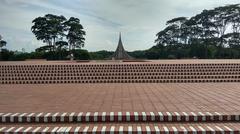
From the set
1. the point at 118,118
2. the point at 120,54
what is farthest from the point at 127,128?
the point at 120,54

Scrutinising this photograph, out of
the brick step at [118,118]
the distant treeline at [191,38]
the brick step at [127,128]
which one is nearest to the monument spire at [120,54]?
the distant treeline at [191,38]

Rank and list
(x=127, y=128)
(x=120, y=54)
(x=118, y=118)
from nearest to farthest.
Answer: (x=127, y=128)
(x=118, y=118)
(x=120, y=54)

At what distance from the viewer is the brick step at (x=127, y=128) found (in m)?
4.38

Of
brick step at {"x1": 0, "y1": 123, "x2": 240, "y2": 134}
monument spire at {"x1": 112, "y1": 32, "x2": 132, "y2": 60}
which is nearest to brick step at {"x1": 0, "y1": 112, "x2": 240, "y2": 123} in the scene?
brick step at {"x1": 0, "y1": 123, "x2": 240, "y2": 134}

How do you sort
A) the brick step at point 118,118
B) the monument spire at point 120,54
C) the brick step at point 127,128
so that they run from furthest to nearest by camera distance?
the monument spire at point 120,54
the brick step at point 118,118
the brick step at point 127,128

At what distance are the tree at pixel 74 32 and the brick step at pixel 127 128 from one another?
89.6 ft

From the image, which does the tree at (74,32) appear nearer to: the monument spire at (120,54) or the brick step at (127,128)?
the monument spire at (120,54)

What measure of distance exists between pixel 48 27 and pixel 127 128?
28.3m

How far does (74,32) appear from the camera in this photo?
31.6m

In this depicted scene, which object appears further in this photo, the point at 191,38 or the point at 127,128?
the point at 191,38

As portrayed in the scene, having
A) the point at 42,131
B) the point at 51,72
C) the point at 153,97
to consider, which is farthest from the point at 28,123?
the point at 51,72

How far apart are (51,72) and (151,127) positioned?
9.26m

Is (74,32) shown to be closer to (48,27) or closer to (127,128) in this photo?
(48,27)

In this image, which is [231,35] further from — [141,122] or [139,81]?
[141,122]
